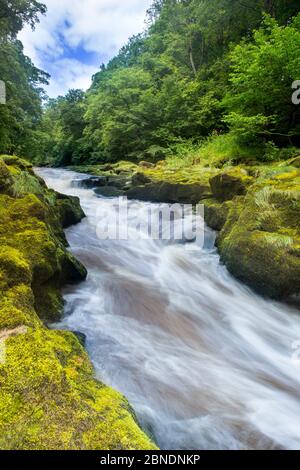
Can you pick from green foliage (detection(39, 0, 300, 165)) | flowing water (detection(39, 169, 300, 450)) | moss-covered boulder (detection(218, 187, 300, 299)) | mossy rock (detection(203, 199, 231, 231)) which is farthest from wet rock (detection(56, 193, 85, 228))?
green foliage (detection(39, 0, 300, 165))

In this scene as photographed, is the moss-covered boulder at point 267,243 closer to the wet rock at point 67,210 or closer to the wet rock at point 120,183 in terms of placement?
the wet rock at point 67,210

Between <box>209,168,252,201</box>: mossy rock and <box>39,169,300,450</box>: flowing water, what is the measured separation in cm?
222

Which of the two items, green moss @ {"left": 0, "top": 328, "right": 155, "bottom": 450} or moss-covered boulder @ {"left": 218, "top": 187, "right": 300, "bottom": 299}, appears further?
moss-covered boulder @ {"left": 218, "top": 187, "right": 300, "bottom": 299}

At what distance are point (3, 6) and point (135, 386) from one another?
1245cm

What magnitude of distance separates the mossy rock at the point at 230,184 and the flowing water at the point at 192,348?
2.22 meters

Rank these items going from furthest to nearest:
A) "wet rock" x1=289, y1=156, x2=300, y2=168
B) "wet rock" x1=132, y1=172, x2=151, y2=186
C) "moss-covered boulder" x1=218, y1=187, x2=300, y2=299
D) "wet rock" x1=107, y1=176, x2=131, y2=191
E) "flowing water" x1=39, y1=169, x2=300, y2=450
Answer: "wet rock" x1=107, y1=176, x2=131, y2=191 → "wet rock" x1=132, y1=172, x2=151, y2=186 → "wet rock" x1=289, y1=156, x2=300, y2=168 → "moss-covered boulder" x1=218, y1=187, x2=300, y2=299 → "flowing water" x1=39, y1=169, x2=300, y2=450

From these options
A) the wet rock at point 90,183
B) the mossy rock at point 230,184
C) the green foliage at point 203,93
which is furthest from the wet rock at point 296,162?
the wet rock at point 90,183

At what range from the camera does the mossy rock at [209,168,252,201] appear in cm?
770

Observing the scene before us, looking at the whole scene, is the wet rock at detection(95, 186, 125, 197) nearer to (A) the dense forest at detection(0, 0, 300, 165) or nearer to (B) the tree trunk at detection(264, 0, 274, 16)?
(A) the dense forest at detection(0, 0, 300, 165)

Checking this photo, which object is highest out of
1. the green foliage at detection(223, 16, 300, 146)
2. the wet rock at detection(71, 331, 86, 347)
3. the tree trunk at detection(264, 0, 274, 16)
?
the tree trunk at detection(264, 0, 274, 16)

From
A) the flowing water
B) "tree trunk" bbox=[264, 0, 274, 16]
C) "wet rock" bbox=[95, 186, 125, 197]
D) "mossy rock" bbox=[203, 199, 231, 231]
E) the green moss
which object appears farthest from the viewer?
"tree trunk" bbox=[264, 0, 274, 16]

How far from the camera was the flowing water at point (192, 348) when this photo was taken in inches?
99.3

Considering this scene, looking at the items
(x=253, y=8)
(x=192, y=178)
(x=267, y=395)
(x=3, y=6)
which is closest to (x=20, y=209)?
(x=267, y=395)

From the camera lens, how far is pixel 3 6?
→ 10211 millimetres
